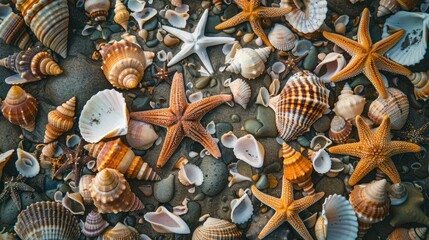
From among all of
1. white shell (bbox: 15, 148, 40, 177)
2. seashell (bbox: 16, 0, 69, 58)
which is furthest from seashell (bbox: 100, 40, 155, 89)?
white shell (bbox: 15, 148, 40, 177)

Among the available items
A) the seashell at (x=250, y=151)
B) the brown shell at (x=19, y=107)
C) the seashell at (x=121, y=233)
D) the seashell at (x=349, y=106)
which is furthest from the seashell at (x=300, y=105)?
the brown shell at (x=19, y=107)

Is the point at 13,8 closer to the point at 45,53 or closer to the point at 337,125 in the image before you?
the point at 45,53

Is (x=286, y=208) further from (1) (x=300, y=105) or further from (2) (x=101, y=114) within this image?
(2) (x=101, y=114)

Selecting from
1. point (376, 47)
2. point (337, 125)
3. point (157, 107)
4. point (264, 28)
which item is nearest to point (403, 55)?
point (376, 47)

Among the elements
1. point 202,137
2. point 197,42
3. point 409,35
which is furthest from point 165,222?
point 409,35

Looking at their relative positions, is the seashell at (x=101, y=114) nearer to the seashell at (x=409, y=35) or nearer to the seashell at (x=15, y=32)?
the seashell at (x=15, y=32)

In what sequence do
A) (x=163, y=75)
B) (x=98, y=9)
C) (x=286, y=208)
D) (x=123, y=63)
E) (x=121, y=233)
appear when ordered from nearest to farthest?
1. (x=286, y=208)
2. (x=121, y=233)
3. (x=123, y=63)
4. (x=163, y=75)
5. (x=98, y=9)

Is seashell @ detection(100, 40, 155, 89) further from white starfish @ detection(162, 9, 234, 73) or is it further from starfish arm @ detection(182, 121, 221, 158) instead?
starfish arm @ detection(182, 121, 221, 158)
